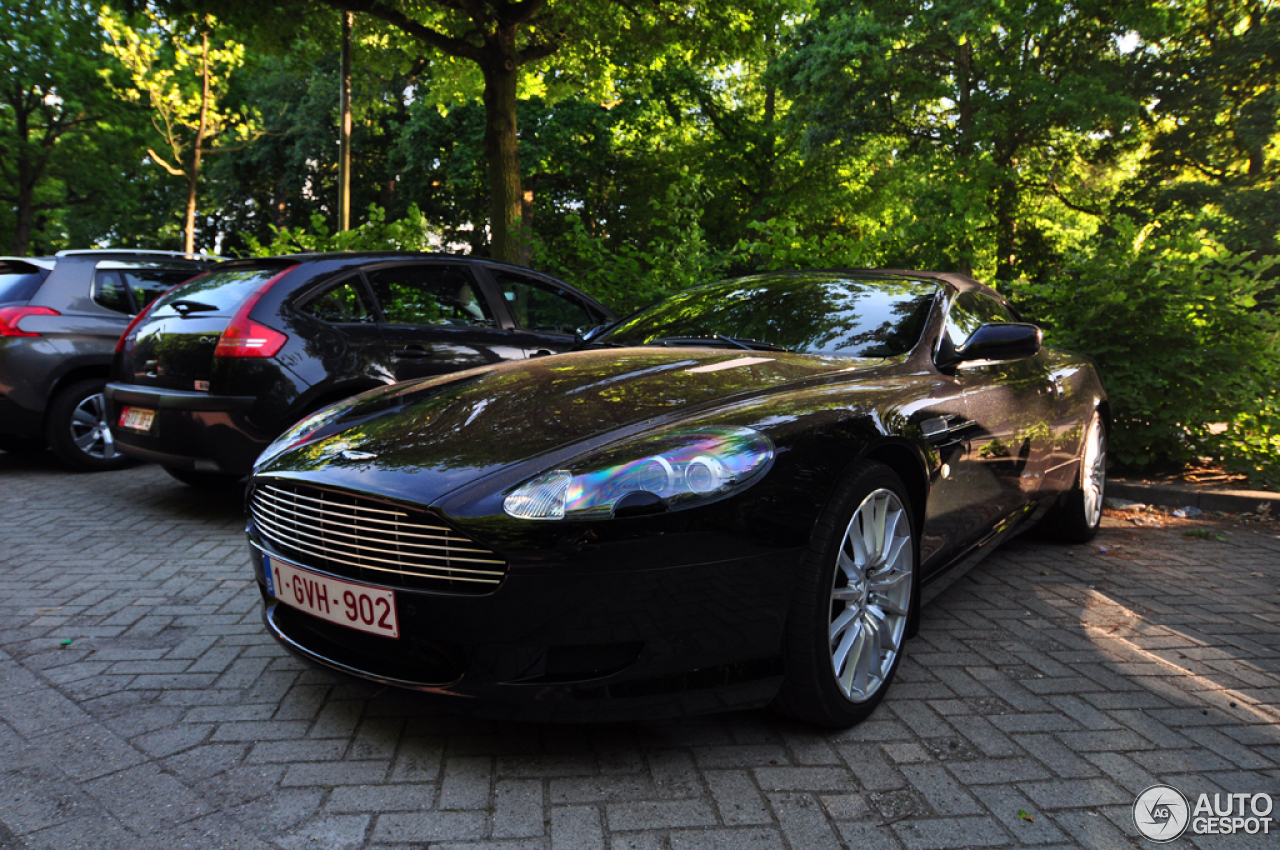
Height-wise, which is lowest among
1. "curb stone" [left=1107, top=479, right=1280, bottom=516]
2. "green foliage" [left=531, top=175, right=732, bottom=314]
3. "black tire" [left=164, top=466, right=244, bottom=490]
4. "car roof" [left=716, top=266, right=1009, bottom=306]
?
"black tire" [left=164, top=466, right=244, bottom=490]

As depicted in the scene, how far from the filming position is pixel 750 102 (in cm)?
2878

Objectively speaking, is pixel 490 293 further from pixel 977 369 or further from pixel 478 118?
pixel 478 118

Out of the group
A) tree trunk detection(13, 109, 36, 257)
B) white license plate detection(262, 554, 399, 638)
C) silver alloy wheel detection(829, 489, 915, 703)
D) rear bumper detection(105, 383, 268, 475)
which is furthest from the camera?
tree trunk detection(13, 109, 36, 257)

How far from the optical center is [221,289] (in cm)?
492

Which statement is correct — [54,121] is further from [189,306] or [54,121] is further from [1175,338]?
[1175,338]

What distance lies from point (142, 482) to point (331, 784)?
16.1 ft

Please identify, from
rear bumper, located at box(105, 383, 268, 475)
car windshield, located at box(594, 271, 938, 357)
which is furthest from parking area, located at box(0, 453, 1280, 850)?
car windshield, located at box(594, 271, 938, 357)

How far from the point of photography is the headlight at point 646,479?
6.91 ft

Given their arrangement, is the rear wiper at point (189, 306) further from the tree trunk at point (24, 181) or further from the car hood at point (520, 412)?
the tree trunk at point (24, 181)

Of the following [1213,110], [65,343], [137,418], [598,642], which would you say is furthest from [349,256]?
[1213,110]

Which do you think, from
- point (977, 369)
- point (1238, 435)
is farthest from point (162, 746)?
point (1238, 435)

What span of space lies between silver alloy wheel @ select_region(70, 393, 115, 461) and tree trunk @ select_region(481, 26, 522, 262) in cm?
432

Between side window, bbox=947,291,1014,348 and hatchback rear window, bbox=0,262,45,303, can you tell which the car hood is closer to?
side window, bbox=947,291,1014,348

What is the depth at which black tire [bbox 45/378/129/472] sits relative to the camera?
633 centimetres
